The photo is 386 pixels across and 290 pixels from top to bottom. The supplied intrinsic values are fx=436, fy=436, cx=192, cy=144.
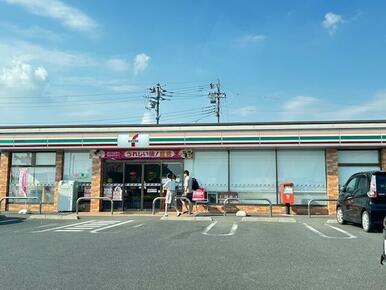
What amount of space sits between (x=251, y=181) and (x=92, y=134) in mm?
7472

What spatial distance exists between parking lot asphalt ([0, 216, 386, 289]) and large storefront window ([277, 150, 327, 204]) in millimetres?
6541

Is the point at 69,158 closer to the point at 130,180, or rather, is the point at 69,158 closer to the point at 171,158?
the point at 130,180

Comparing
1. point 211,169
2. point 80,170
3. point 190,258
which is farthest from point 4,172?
point 190,258

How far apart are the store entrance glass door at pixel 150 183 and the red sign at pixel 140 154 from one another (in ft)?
1.51

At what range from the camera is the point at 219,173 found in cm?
1964

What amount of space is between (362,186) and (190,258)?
7.05m

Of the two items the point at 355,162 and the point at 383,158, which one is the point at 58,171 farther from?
the point at 383,158

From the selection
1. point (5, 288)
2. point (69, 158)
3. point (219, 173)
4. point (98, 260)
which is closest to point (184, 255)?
point (98, 260)

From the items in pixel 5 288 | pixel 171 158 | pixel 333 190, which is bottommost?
pixel 5 288

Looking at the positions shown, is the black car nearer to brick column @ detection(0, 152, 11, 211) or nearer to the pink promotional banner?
the pink promotional banner

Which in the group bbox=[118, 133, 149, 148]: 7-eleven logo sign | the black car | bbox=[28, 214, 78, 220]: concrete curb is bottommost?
bbox=[28, 214, 78, 220]: concrete curb

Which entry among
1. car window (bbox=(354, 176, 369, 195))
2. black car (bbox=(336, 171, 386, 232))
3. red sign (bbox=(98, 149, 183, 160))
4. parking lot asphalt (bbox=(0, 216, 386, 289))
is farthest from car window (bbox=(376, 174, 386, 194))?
red sign (bbox=(98, 149, 183, 160))

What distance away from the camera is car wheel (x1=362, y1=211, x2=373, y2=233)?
38.7ft

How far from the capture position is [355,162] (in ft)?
62.5
